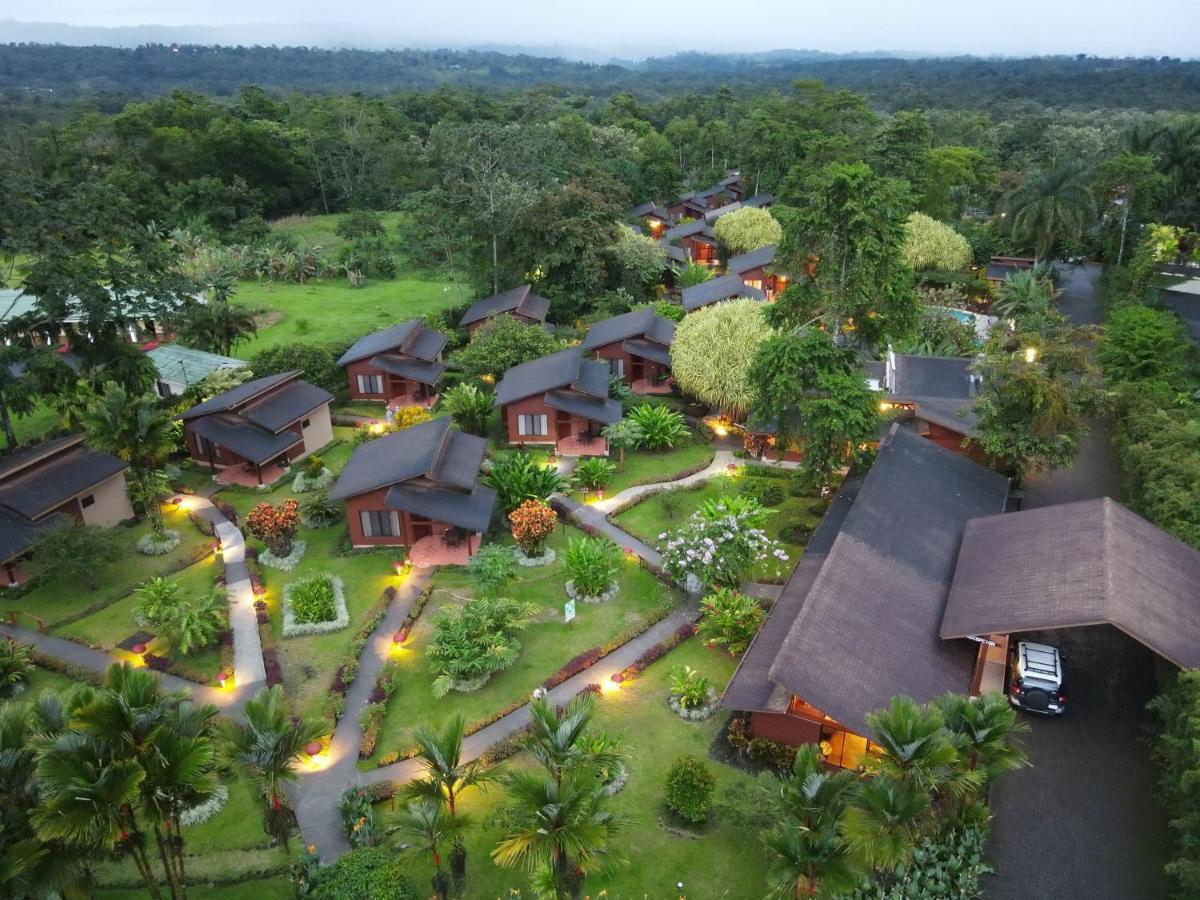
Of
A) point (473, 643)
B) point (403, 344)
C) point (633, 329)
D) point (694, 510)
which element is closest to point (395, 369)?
point (403, 344)

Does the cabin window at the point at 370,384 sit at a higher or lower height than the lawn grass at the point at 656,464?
higher

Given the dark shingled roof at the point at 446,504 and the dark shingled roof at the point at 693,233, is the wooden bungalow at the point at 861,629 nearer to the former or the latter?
the dark shingled roof at the point at 446,504

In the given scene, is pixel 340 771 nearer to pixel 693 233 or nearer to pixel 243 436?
Result: pixel 243 436

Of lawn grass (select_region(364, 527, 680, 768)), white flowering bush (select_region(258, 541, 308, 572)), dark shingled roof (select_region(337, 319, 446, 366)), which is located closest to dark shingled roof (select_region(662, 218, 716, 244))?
dark shingled roof (select_region(337, 319, 446, 366))

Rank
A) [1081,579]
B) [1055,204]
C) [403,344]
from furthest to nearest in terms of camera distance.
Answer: [1055,204] → [403,344] → [1081,579]

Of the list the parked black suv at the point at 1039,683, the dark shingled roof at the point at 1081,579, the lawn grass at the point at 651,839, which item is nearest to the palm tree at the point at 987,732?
the lawn grass at the point at 651,839

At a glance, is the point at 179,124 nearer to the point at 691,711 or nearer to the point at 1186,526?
the point at 691,711
